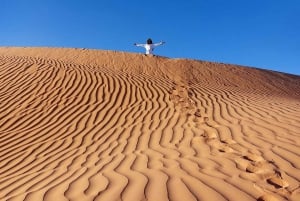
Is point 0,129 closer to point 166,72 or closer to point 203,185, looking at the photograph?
point 203,185

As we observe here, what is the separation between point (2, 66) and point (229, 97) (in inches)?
272

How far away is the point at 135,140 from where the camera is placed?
623 centimetres

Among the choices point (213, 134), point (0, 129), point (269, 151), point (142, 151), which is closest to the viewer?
point (269, 151)

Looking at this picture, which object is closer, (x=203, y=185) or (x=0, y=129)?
(x=203, y=185)

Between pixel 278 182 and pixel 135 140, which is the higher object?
pixel 278 182

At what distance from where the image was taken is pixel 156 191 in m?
3.24

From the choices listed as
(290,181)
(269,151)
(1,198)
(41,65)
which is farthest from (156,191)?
(41,65)

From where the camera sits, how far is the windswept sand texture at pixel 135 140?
3.44 metres

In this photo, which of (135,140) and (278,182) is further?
(135,140)

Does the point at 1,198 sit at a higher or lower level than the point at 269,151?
lower

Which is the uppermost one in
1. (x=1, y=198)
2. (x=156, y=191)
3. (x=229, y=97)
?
(x=229, y=97)

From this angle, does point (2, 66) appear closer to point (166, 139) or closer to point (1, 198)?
point (166, 139)

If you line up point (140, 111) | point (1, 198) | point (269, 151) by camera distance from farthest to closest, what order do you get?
point (140, 111) → point (269, 151) → point (1, 198)

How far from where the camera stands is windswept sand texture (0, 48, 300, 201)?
135 inches
